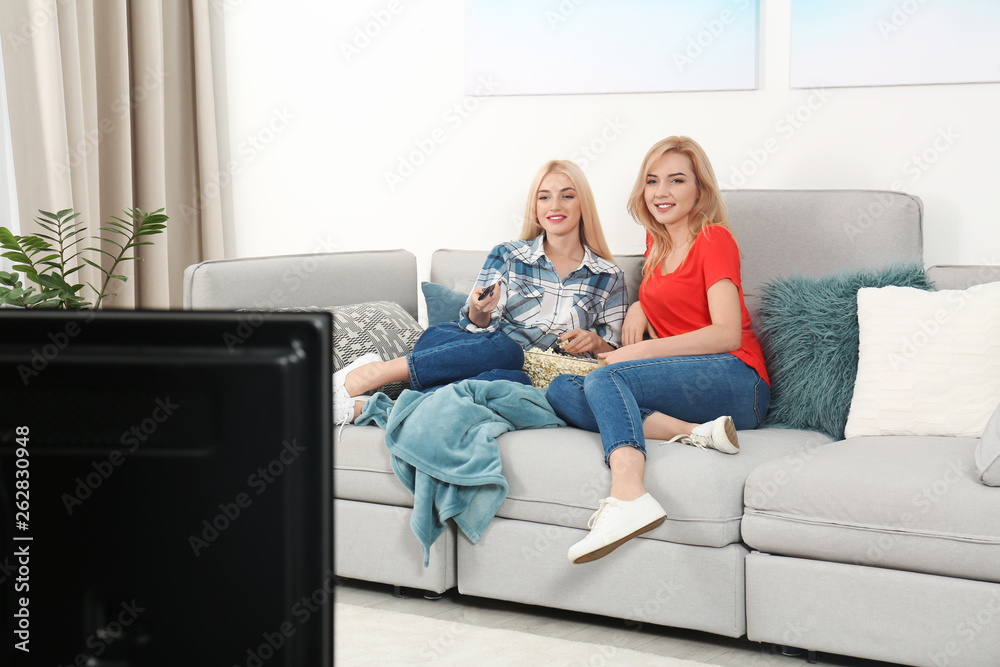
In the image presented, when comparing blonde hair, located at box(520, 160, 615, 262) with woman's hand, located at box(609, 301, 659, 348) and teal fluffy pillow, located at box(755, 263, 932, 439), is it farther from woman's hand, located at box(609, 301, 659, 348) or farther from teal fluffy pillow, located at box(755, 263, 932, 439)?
teal fluffy pillow, located at box(755, 263, 932, 439)

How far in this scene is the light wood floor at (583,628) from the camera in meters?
1.86

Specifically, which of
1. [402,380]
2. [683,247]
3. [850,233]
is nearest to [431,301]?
[402,380]

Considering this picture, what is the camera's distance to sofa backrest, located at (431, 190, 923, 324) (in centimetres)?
242

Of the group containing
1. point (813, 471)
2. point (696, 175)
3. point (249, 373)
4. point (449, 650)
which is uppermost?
point (696, 175)

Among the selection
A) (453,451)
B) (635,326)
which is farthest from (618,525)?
(635,326)

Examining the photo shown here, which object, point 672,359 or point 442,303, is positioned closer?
point 672,359

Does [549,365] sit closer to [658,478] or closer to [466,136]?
[658,478]

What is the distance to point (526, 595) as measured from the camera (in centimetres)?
207

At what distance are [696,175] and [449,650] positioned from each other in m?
1.39

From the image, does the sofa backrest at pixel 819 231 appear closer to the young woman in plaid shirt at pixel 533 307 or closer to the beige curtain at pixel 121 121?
the young woman in plaid shirt at pixel 533 307

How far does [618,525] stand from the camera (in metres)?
1.83

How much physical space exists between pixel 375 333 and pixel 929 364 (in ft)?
4.60

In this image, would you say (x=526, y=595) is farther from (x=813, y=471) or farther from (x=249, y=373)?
(x=249, y=373)

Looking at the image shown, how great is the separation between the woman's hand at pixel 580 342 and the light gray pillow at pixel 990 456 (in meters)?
1.04
